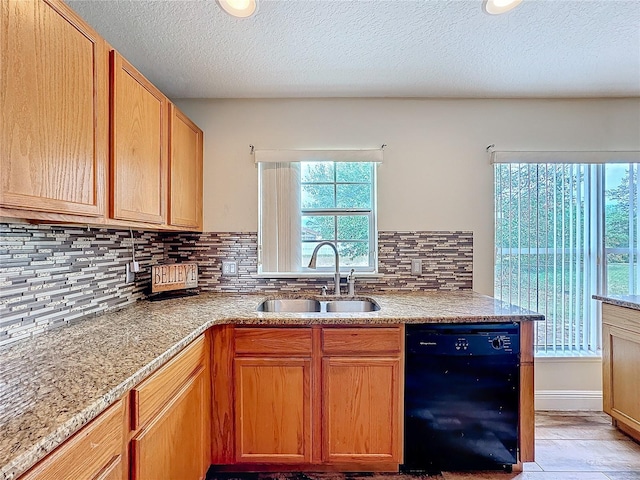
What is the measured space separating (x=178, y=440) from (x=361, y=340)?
2.95 feet

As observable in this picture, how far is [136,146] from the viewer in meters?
1.50

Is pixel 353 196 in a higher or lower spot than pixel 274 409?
higher

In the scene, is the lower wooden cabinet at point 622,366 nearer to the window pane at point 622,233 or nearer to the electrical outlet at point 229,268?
the window pane at point 622,233

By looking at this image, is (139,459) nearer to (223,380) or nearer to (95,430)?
(95,430)

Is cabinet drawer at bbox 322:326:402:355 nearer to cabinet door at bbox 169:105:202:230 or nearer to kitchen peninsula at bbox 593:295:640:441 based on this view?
cabinet door at bbox 169:105:202:230

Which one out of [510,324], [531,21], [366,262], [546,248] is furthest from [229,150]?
[546,248]

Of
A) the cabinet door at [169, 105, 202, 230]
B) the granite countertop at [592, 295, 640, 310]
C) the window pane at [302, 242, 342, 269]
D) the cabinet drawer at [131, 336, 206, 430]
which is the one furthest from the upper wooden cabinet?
the granite countertop at [592, 295, 640, 310]

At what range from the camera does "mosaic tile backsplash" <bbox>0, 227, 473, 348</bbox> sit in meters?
1.28

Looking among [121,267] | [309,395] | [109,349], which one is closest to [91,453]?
[109,349]

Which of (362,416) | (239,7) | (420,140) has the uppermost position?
(239,7)

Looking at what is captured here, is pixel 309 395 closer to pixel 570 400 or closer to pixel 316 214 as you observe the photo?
pixel 316 214

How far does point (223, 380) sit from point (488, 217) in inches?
81.7

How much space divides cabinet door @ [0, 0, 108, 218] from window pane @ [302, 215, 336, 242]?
1381 mm

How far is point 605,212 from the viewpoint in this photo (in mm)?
2439
